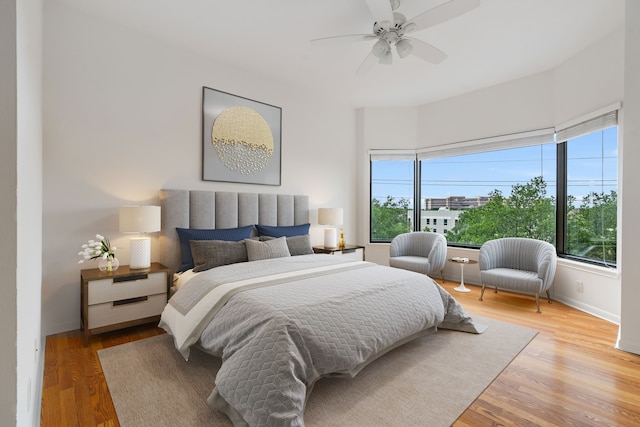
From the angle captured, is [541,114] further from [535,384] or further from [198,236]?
[198,236]

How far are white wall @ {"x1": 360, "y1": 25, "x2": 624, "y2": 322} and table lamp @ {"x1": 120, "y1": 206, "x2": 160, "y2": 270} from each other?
3455mm

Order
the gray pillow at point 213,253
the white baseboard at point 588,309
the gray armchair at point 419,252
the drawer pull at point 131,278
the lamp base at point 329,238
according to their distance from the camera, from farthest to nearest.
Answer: the lamp base at point 329,238
the gray armchair at point 419,252
the white baseboard at point 588,309
the gray pillow at point 213,253
the drawer pull at point 131,278

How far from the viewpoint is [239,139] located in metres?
3.94

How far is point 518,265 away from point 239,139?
394 centimetres

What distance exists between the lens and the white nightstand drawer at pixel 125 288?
2607 millimetres

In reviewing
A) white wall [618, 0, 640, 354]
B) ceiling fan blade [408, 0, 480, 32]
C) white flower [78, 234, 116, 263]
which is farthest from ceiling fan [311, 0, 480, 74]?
white flower [78, 234, 116, 263]

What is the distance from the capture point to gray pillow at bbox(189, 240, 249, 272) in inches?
120

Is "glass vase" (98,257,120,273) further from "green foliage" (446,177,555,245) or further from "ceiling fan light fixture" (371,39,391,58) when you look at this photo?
"green foliage" (446,177,555,245)

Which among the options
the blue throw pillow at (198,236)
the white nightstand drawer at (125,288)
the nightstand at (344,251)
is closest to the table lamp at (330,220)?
the nightstand at (344,251)

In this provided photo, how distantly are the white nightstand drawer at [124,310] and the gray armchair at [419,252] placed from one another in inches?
123

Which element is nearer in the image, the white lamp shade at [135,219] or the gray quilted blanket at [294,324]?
the gray quilted blanket at [294,324]

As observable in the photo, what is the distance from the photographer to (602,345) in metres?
2.65

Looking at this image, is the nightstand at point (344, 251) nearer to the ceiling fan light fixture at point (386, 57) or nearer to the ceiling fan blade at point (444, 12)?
the ceiling fan light fixture at point (386, 57)

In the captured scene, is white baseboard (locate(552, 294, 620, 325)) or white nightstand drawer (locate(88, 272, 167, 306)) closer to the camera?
white nightstand drawer (locate(88, 272, 167, 306))
